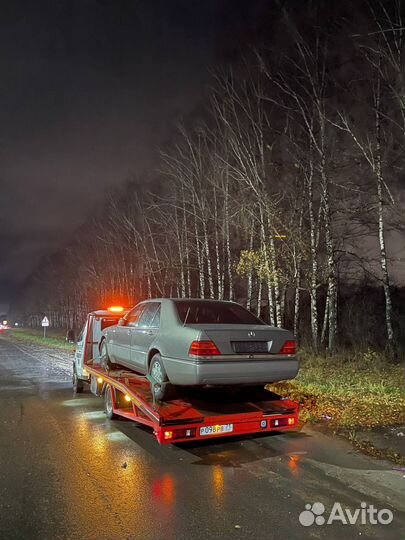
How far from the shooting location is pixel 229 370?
608cm

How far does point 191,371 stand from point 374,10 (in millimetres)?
11407

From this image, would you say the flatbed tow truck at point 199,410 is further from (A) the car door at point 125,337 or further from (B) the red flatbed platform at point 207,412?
(A) the car door at point 125,337

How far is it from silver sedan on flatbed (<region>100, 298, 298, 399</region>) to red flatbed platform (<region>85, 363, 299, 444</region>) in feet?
1.03

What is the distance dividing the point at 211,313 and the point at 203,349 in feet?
4.21

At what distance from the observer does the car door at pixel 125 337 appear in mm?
8078

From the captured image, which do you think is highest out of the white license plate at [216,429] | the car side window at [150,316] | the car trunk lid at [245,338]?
the car side window at [150,316]

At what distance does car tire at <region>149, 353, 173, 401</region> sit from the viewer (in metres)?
6.60

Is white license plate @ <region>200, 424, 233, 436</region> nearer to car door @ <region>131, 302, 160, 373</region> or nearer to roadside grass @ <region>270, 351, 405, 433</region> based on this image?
car door @ <region>131, 302, 160, 373</region>

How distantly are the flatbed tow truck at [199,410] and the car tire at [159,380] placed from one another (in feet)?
0.27


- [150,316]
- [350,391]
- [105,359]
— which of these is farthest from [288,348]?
[105,359]

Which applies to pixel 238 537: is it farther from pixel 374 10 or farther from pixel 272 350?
pixel 374 10

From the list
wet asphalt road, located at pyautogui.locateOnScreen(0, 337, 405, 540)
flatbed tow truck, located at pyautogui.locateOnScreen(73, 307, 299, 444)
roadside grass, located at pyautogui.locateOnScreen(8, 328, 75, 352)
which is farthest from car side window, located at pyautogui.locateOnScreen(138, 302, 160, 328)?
roadside grass, located at pyautogui.locateOnScreen(8, 328, 75, 352)

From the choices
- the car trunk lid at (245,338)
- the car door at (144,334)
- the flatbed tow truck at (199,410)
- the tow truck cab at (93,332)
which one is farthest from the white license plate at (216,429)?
the tow truck cab at (93,332)

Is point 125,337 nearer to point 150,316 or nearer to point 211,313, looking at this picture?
point 150,316
